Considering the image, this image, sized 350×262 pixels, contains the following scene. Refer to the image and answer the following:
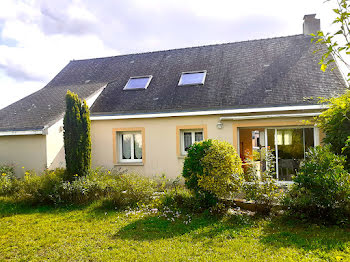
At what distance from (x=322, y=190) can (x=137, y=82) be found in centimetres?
1094

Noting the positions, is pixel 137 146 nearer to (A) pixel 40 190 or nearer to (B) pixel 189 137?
(B) pixel 189 137

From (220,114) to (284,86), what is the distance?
2.86 meters

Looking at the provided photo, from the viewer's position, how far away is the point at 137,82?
1519 cm

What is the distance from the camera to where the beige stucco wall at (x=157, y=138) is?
11750 mm

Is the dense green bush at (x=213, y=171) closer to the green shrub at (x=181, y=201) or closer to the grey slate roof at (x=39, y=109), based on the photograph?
the green shrub at (x=181, y=201)

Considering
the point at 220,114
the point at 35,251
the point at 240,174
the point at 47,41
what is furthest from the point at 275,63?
the point at 35,251

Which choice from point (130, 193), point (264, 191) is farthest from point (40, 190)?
point (264, 191)

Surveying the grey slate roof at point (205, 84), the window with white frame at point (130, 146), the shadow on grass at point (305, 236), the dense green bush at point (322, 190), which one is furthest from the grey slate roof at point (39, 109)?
the dense green bush at point (322, 190)

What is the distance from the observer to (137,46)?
1939 cm

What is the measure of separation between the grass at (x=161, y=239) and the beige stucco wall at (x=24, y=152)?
4.30 m

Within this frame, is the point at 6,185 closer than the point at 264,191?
No

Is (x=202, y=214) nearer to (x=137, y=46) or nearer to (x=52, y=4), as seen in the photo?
(x=52, y=4)

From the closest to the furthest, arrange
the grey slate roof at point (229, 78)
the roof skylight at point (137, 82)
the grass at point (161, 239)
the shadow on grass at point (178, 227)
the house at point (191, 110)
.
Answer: the grass at point (161, 239) < the shadow on grass at point (178, 227) < the house at point (191, 110) < the grey slate roof at point (229, 78) < the roof skylight at point (137, 82)

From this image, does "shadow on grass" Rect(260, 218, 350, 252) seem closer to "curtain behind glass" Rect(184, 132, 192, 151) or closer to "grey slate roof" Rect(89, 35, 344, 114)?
"grey slate roof" Rect(89, 35, 344, 114)
